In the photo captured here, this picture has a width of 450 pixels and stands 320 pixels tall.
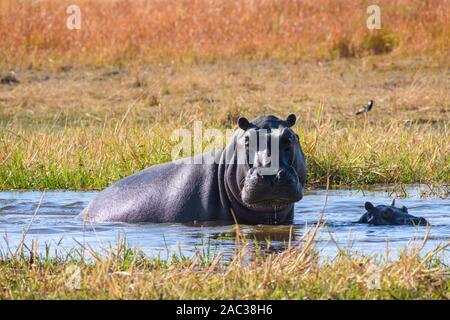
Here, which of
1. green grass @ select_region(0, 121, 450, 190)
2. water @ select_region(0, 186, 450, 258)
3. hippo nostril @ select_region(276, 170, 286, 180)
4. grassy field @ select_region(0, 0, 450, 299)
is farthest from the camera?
green grass @ select_region(0, 121, 450, 190)

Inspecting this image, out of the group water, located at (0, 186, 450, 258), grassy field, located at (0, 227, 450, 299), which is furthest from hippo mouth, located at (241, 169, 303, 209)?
grassy field, located at (0, 227, 450, 299)

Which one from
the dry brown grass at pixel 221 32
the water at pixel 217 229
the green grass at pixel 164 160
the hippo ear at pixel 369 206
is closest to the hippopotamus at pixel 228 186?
the water at pixel 217 229

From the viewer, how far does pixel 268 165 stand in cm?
609

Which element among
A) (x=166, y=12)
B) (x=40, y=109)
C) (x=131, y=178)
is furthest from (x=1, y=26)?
(x=131, y=178)

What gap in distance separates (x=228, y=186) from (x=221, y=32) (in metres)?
9.50

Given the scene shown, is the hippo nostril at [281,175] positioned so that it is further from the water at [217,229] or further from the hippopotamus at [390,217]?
the hippopotamus at [390,217]

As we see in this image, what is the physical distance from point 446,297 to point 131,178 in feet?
10.3

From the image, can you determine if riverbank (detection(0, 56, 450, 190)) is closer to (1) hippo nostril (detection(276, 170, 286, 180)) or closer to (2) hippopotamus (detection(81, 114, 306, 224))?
(2) hippopotamus (detection(81, 114, 306, 224))

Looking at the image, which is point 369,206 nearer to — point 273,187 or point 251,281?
point 273,187

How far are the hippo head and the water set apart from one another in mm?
219

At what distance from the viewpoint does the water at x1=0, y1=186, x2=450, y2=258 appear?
577 centimetres

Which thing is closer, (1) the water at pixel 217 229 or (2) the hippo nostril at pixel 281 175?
(1) the water at pixel 217 229

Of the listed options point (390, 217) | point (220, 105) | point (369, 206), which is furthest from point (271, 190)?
point (220, 105)

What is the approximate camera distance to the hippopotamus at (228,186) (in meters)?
6.09
